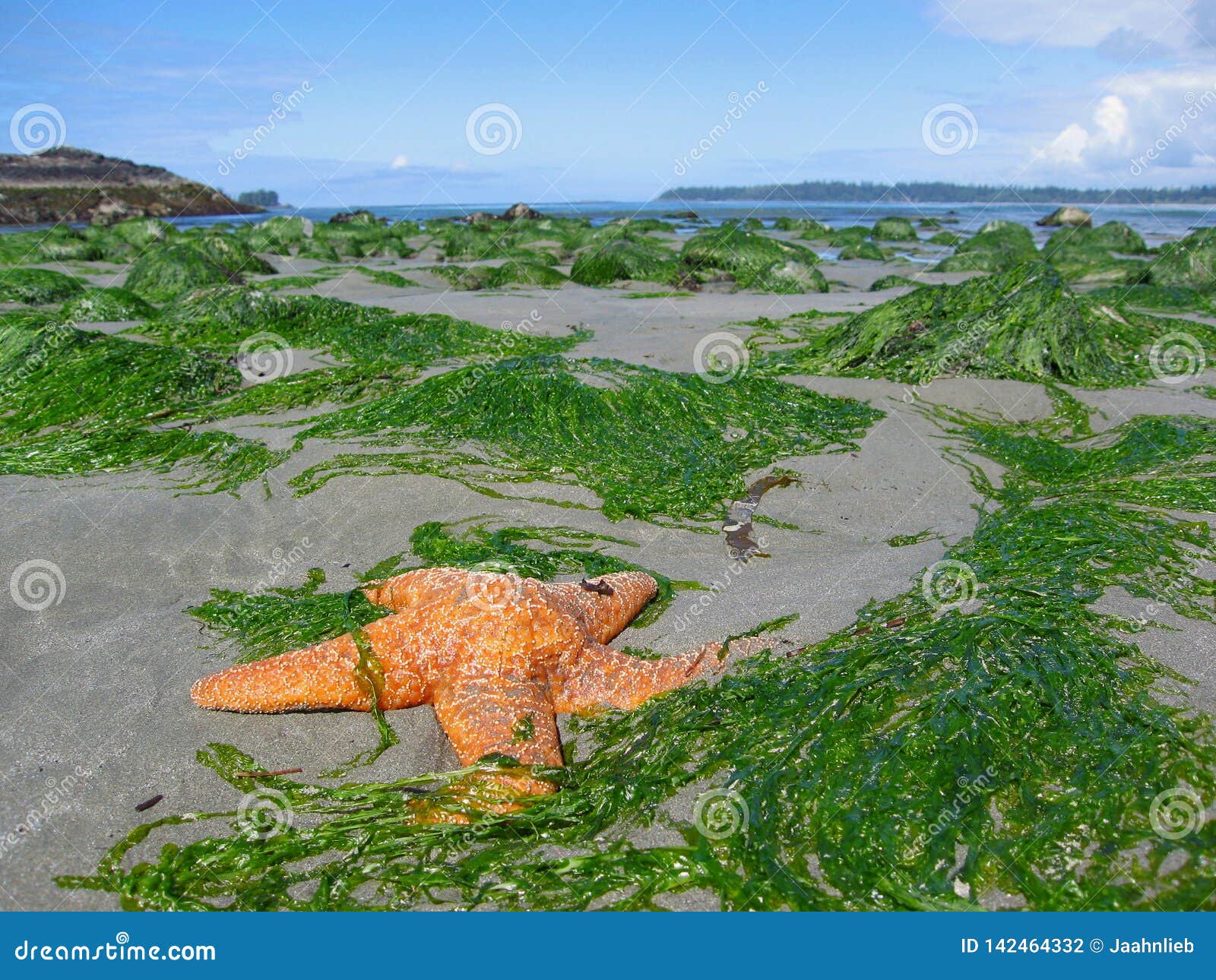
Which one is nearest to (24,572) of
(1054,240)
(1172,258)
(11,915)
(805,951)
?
(11,915)

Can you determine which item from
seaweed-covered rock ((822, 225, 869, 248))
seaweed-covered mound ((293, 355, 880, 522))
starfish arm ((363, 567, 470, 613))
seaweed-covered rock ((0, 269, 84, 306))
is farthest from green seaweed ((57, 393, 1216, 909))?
seaweed-covered rock ((822, 225, 869, 248))

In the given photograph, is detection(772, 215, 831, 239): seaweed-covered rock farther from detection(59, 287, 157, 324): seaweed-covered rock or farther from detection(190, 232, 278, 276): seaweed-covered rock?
detection(59, 287, 157, 324): seaweed-covered rock

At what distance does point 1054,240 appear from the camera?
2355cm

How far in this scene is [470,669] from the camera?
9.64 feet

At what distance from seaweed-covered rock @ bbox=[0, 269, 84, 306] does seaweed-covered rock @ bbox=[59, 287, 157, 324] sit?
195 cm

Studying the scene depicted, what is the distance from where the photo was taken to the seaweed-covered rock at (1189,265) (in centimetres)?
1296

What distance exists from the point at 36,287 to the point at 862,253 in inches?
704

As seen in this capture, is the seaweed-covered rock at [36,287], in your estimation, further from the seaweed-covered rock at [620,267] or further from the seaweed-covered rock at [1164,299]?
the seaweed-covered rock at [1164,299]

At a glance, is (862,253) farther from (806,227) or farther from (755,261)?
Answer: (806,227)

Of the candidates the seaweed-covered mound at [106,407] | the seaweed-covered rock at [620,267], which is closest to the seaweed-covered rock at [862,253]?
the seaweed-covered rock at [620,267]

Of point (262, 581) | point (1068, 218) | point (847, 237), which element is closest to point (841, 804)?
point (262, 581)

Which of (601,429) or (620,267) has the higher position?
(620,267)

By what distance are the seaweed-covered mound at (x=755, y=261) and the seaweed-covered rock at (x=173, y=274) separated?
8170 millimetres

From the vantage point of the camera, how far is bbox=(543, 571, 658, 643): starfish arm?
10.8 feet
